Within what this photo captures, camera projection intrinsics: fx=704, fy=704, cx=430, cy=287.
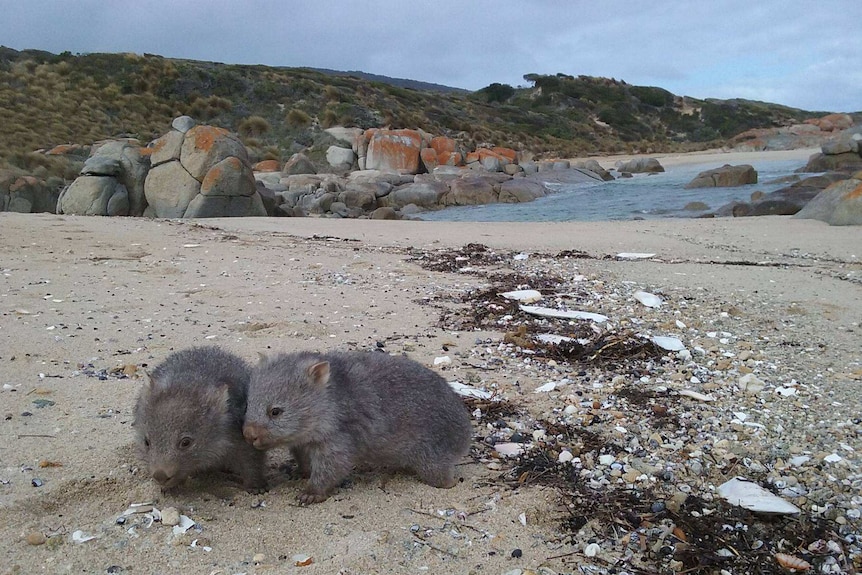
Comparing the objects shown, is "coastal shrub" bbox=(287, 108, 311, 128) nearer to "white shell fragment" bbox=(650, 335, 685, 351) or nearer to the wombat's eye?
"white shell fragment" bbox=(650, 335, 685, 351)

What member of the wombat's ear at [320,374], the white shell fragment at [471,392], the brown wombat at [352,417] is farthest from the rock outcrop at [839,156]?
the wombat's ear at [320,374]

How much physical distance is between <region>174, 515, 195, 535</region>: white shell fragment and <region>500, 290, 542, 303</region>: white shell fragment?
4.86m

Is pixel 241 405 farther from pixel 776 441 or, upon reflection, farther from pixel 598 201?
pixel 598 201

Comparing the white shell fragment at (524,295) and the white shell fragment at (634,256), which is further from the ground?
the white shell fragment at (524,295)

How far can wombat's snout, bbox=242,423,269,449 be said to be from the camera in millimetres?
3318

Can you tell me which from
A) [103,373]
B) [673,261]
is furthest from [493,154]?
[103,373]

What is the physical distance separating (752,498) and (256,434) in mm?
2369

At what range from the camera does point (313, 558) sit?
2879 mm

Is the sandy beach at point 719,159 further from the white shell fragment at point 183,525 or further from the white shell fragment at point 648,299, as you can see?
the white shell fragment at point 183,525

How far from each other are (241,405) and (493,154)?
42763 millimetres

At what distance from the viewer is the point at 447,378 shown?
16.8ft

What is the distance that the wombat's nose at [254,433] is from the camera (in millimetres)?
3318

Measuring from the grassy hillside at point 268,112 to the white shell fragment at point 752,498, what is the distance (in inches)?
1335

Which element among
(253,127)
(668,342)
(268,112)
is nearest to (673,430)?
(668,342)
